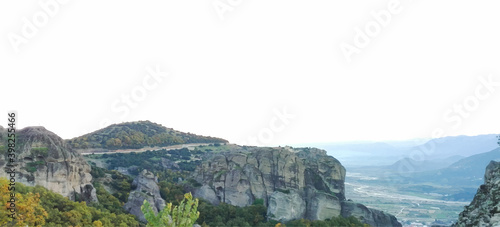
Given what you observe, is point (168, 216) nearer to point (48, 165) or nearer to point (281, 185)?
point (48, 165)

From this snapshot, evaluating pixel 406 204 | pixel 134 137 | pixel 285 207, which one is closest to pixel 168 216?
pixel 285 207

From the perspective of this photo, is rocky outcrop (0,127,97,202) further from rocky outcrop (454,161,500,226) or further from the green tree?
rocky outcrop (454,161,500,226)

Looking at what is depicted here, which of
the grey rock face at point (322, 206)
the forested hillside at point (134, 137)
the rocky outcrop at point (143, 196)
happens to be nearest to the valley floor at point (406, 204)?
the grey rock face at point (322, 206)

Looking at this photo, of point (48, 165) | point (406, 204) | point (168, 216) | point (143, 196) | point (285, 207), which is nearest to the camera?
point (168, 216)

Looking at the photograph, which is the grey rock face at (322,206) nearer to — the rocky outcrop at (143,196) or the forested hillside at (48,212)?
the rocky outcrop at (143,196)

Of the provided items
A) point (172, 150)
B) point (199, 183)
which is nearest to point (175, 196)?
point (199, 183)

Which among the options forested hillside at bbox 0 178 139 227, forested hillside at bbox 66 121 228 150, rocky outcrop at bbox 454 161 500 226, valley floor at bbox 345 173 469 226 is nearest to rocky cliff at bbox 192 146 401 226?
forested hillside at bbox 0 178 139 227
